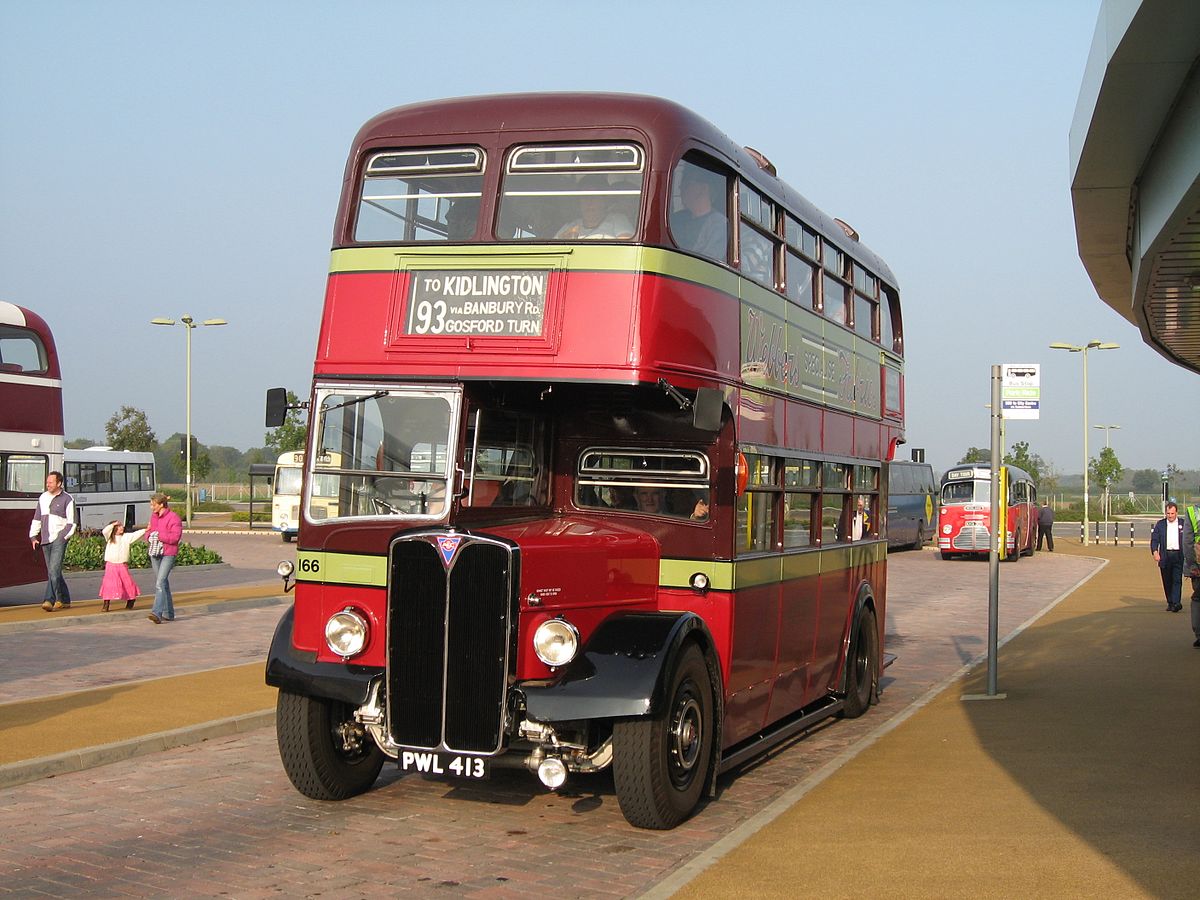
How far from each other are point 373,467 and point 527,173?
212 cm

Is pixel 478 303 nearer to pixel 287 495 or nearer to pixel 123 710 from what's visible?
pixel 123 710

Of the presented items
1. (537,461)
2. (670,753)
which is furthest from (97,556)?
(670,753)

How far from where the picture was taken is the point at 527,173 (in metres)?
8.92

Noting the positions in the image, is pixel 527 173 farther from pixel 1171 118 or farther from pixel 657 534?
pixel 1171 118

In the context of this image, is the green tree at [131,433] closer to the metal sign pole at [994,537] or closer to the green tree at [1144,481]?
the metal sign pole at [994,537]

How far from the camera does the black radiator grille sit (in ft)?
26.0

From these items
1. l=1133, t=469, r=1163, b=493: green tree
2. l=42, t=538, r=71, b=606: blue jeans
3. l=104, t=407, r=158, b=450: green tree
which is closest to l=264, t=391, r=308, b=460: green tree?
l=104, t=407, r=158, b=450: green tree

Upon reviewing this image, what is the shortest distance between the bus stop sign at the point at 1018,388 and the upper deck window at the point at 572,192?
22.4 feet

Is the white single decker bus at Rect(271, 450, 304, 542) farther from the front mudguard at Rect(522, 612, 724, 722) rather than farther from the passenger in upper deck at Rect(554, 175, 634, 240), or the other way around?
the front mudguard at Rect(522, 612, 724, 722)

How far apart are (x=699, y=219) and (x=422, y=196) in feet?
6.00

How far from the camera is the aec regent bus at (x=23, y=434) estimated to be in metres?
21.6

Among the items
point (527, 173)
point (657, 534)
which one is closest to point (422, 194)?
point (527, 173)

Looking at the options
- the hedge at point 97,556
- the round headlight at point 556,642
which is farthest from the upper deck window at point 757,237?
the hedge at point 97,556

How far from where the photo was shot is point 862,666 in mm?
13508
